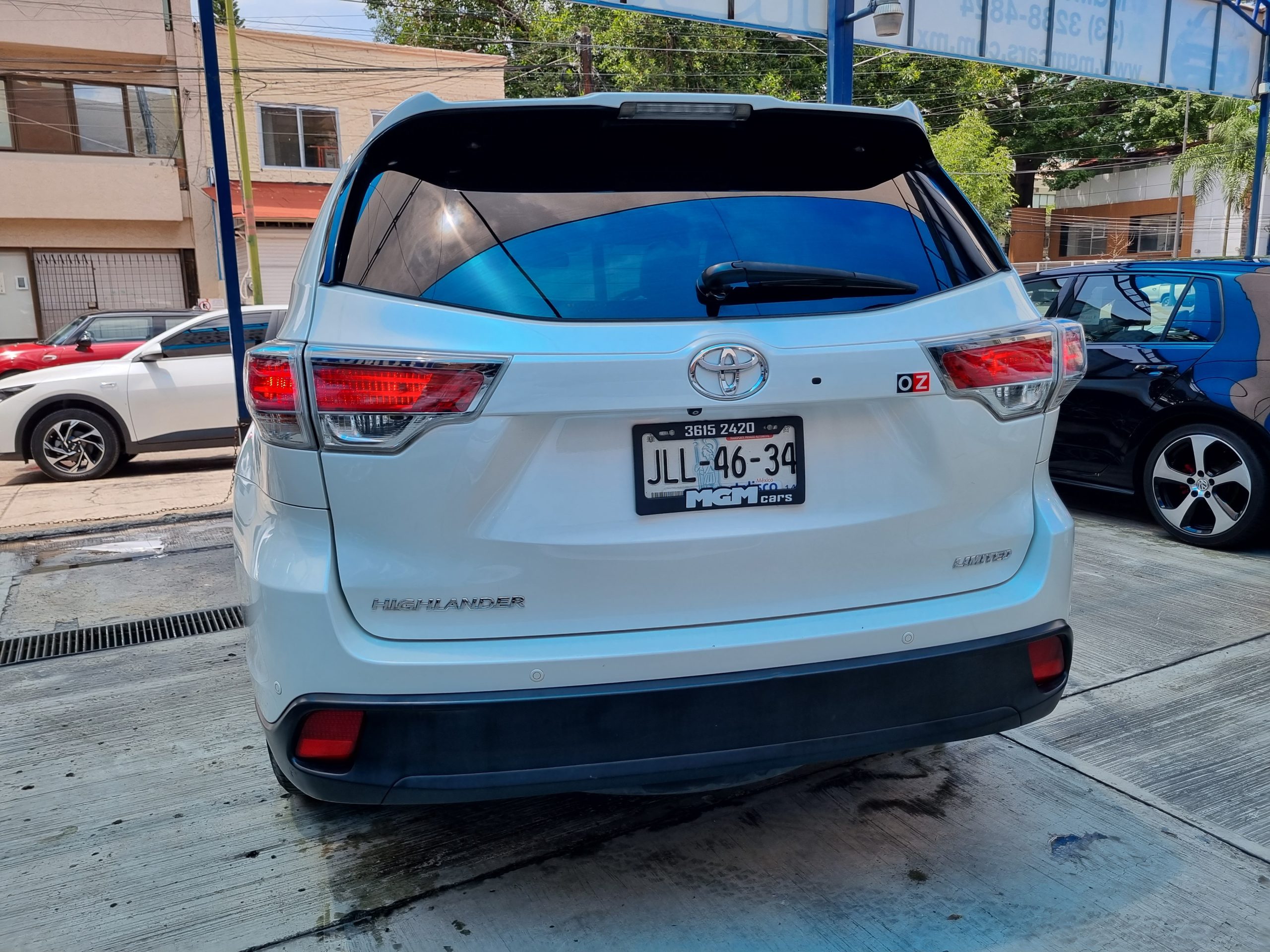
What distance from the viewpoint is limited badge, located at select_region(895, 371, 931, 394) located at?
85.4 inches

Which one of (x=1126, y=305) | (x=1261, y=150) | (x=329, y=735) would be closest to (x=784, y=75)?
(x=1261, y=150)

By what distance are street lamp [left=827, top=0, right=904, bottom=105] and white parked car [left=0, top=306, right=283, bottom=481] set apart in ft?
20.3

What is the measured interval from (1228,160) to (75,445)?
1296 inches

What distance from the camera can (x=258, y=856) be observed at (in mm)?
2732

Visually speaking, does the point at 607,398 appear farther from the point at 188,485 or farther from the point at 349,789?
the point at 188,485

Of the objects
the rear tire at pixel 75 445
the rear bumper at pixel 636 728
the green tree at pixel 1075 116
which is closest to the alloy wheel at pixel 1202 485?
the rear bumper at pixel 636 728

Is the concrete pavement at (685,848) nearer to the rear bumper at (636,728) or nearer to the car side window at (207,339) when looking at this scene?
the rear bumper at (636,728)

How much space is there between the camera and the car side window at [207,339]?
9617 mm

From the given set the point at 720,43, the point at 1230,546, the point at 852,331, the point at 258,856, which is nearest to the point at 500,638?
the point at 852,331

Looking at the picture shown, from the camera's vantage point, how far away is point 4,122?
22078 millimetres

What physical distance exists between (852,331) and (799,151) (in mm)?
538

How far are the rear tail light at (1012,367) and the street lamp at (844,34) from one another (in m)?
8.09

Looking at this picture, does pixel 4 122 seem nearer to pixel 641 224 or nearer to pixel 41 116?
pixel 41 116

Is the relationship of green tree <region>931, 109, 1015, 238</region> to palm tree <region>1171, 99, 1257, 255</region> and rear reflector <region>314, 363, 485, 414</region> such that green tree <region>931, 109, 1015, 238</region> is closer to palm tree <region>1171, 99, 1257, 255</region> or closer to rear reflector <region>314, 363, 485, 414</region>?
palm tree <region>1171, 99, 1257, 255</region>
